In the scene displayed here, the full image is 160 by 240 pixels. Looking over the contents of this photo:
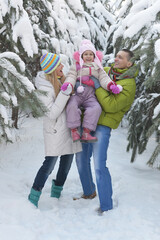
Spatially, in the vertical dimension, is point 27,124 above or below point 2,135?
below

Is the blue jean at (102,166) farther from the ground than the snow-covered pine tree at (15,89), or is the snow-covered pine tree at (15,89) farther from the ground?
the snow-covered pine tree at (15,89)

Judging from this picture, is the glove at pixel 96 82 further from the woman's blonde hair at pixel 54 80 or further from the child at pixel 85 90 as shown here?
the woman's blonde hair at pixel 54 80

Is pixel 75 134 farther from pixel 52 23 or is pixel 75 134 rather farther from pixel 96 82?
pixel 52 23

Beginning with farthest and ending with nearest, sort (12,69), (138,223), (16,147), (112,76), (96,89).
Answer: (16,147), (112,76), (96,89), (138,223), (12,69)

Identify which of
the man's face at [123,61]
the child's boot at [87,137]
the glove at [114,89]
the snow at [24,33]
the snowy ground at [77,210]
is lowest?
A: the snowy ground at [77,210]

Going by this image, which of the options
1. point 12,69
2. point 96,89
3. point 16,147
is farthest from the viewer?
point 16,147

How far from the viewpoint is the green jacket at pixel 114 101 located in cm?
289

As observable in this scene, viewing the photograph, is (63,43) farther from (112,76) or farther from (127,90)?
(127,90)

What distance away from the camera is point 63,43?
5.49 meters

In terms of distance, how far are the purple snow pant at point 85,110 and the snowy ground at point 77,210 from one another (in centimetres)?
101

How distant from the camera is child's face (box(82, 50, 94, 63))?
119 inches

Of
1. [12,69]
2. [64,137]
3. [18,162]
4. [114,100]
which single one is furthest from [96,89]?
[18,162]

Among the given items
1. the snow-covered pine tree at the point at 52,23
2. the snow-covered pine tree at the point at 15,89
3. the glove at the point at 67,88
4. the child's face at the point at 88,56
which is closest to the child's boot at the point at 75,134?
the glove at the point at 67,88

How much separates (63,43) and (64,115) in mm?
2860
